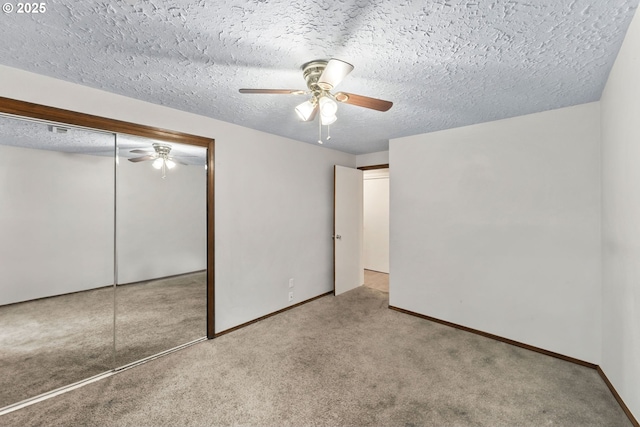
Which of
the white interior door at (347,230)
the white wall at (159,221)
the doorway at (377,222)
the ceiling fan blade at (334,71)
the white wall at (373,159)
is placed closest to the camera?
the ceiling fan blade at (334,71)

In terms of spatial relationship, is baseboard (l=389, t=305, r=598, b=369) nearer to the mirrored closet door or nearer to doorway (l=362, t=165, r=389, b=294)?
doorway (l=362, t=165, r=389, b=294)

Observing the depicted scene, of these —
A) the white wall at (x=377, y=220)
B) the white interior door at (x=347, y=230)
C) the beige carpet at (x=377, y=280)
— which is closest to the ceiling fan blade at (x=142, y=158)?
the white interior door at (x=347, y=230)

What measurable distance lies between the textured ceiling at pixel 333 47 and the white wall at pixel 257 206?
179mm

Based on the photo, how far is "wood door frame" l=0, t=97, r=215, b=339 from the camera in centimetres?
182

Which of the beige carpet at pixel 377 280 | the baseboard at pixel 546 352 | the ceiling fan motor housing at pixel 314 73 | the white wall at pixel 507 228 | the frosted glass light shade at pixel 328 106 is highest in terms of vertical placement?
the ceiling fan motor housing at pixel 314 73

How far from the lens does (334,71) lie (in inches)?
58.3

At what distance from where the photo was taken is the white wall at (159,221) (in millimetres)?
2350

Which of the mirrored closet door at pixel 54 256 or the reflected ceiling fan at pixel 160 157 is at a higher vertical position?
the reflected ceiling fan at pixel 160 157

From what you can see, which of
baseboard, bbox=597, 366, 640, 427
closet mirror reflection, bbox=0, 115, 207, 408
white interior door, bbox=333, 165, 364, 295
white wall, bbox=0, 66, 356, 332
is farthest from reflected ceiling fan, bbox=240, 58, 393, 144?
baseboard, bbox=597, 366, 640, 427

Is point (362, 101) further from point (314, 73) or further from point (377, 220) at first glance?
point (377, 220)

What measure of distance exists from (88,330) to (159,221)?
3.43 feet

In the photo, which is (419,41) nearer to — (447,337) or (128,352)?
(447,337)

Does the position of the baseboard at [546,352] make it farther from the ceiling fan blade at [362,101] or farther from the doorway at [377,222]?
the ceiling fan blade at [362,101]

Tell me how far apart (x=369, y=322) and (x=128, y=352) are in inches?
95.5
